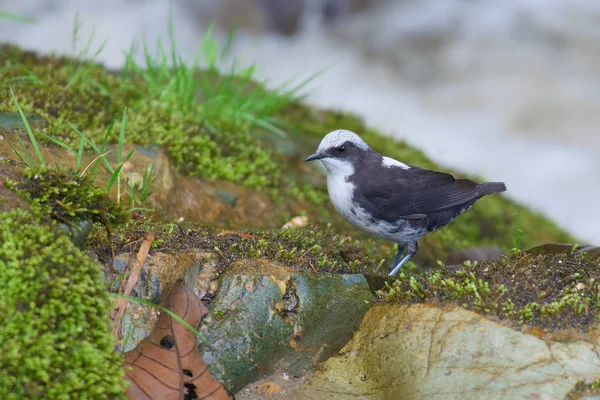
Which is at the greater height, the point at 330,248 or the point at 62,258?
the point at 62,258

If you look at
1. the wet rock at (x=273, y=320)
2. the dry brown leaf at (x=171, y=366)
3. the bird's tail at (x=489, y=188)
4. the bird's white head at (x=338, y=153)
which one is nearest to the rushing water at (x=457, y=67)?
the bird's tail at (x=489, y=188)

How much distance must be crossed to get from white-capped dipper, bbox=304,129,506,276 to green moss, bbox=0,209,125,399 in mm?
2034

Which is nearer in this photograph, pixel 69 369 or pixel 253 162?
pixel 69 369

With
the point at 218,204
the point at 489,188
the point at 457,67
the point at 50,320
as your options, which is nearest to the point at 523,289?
the point at 489,188

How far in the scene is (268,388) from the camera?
3.23m

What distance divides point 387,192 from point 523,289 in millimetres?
1347

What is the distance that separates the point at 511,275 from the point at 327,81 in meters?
9.55

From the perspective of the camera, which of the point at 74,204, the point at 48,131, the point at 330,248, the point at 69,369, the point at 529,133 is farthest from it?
the point at 529,133

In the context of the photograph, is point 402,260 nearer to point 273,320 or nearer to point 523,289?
point 523,289

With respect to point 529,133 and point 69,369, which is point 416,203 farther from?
point 529,133

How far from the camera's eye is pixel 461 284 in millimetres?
3469

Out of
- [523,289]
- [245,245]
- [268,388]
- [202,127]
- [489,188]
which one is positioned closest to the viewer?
[268,388]

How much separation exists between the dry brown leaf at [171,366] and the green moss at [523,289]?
41.1 inches

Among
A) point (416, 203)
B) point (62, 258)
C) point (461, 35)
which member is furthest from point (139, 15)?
point (62, 258)
